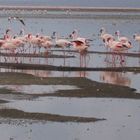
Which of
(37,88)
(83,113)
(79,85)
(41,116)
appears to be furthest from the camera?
(79,85)

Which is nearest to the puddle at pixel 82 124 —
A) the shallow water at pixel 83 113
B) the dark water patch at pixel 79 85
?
the shallow water at pixel 83 113

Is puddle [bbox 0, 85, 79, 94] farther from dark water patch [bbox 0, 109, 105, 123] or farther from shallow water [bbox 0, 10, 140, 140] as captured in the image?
dark water patch [bbox 0, 109, 105, 123]

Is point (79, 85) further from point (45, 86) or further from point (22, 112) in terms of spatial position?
point (22, 112)

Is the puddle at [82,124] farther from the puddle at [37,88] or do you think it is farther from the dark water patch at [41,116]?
the puddle at [37,88]

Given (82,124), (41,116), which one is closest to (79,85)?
(41,116)

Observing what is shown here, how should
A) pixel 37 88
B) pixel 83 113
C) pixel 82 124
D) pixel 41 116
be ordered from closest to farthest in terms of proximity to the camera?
pixel 82 124 → pixel 41 116 → pixel 83 113 → pixel 37 88

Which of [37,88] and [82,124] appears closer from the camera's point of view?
[82,124]

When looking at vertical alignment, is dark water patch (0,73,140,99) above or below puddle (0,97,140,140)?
above

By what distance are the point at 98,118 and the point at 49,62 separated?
43.9 feet

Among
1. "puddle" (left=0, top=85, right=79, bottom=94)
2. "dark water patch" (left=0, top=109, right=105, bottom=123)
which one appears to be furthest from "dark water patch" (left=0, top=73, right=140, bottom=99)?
"dark water patch" (left=0, top=109, right=105, bottom=123)

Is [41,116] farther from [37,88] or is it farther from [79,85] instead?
[79,85]

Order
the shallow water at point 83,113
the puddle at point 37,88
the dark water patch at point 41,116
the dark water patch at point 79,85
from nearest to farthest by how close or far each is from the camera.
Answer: the shallow water at point 83,113 → the dark water patch at point 41,116 → the dark water patch at point 79,85 → the puddle at point 37,88

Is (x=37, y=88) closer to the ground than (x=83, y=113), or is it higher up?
higher up

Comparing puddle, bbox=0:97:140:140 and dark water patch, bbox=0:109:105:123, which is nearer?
puddle, bbox=0:97:140:140
